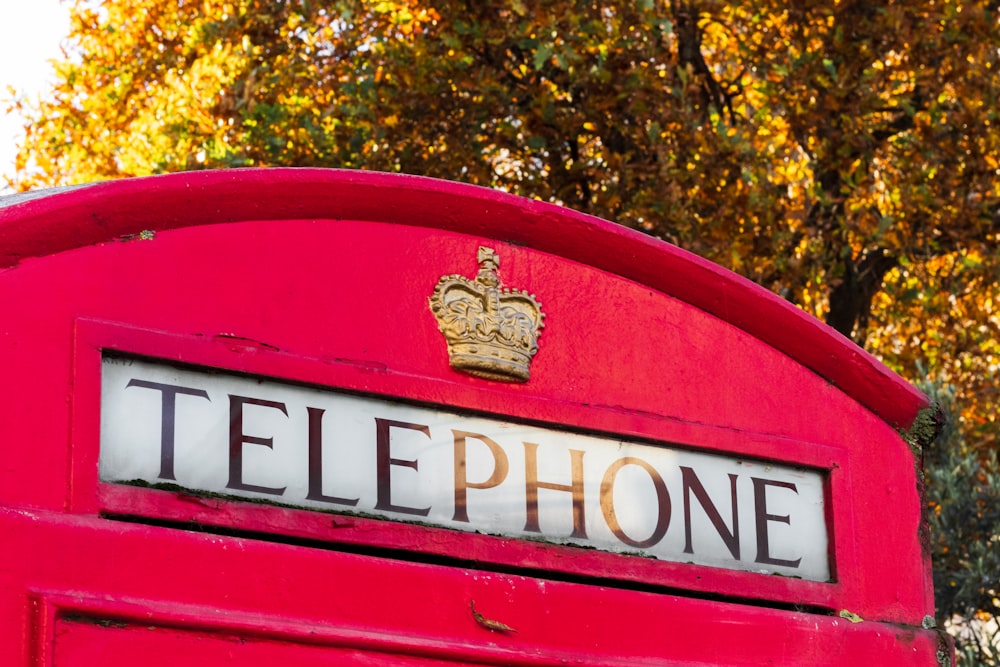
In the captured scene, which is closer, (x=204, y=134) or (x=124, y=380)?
(x=124, y=380)

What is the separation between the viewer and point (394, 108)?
7.95m

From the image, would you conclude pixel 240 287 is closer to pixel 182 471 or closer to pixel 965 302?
pixel 182 471

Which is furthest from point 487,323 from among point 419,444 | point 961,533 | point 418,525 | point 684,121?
point 961,533

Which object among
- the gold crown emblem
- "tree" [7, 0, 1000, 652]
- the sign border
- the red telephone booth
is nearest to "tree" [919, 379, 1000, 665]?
"tree" [7, 0, 1000, 652]

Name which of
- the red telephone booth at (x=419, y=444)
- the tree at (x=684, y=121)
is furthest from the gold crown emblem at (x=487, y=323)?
the tree at (x=684, y=121)

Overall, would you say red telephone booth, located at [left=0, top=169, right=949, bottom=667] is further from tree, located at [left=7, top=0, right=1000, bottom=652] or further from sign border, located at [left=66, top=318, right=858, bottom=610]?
tree, located at [left=7, top=0, right=1000, bottom=652]

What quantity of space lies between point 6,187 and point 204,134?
2514 mm

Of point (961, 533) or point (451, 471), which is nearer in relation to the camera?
point (451, 471)

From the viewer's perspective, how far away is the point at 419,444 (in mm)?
2133

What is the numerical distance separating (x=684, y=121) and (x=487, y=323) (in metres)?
5.70

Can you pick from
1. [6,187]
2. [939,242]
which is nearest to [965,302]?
[939,242]

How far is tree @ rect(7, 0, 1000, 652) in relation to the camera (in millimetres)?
7766

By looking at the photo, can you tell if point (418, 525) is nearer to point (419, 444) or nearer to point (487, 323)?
point (419, 444)

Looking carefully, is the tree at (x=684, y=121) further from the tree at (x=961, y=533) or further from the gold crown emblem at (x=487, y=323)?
the gold crown emblem at (x=487, y=323)
